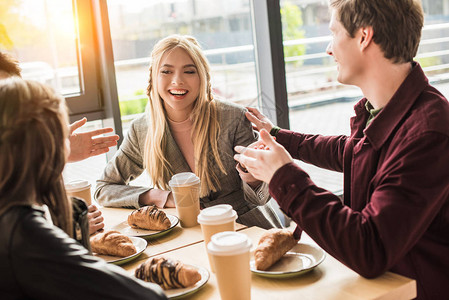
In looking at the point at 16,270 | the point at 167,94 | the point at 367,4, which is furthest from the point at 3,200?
the point at 167,94

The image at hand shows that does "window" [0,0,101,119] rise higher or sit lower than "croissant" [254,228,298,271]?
higher

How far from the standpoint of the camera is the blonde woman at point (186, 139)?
2318 mm

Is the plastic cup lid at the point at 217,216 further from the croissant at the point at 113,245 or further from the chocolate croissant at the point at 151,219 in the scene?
the chocolate croissant at the point at 151,219

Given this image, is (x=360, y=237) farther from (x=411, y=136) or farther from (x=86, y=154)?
(x=86, y=154)

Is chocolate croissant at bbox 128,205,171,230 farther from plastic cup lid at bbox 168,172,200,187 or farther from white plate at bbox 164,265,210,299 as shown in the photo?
white plate at bbox 164,265,210,299

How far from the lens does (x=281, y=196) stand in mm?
1360

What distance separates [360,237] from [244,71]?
2776 millimetres

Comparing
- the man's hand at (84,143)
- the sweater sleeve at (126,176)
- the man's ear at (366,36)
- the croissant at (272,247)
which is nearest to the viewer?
the croissant at (272,247)

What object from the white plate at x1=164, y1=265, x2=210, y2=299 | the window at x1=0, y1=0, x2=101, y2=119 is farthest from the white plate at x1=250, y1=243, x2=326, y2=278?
the window at x1=0, y1=0, x2=101, y2=119

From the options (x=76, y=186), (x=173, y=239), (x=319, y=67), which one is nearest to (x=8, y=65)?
(x=76, y=186)

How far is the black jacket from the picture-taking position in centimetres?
90

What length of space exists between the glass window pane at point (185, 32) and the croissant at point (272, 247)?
197 cm

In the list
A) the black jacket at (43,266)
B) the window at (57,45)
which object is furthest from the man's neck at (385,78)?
the window at (57,45)

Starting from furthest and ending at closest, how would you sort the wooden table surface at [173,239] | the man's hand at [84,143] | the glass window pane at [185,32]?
the glass window pane at [185,32], the man's hand at [84,143], the wooden table surface at [173,239]
